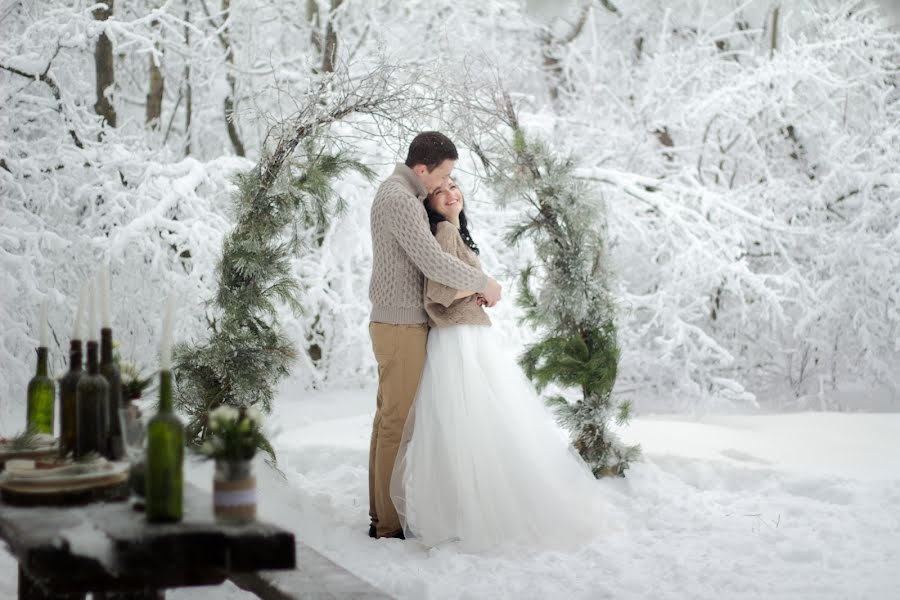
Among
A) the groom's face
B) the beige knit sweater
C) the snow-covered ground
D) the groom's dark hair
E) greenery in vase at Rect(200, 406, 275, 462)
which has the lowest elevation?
the snow-covered ground

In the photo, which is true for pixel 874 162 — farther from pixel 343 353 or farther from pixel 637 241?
pixel 343 353

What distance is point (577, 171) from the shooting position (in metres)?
8.37

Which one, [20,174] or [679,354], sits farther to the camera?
[679,354]

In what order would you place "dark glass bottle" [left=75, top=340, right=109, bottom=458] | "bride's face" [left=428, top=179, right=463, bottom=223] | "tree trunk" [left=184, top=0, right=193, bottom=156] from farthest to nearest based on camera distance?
"tree trunk" [left=184, top=0, right=193, bottom=156]
"bride's face" [left=428, top=179, right=463, bottom=223]
"dark glass bottle" [left=75, top=340, right=109, bottom=458]

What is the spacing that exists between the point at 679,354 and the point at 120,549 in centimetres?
775

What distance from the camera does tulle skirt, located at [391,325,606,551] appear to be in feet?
13.5

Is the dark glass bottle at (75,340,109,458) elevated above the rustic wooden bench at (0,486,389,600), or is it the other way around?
the dark glass bottle at (75,340,109,458)

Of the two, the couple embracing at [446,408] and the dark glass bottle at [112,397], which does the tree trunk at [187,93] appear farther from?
the dark glass bottle at [112,397]

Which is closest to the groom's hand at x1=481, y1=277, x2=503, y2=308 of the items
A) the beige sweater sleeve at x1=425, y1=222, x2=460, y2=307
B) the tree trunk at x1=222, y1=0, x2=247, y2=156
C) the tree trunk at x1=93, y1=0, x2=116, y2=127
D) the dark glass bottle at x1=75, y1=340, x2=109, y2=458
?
the beige sweater sleeve at x1=425, y1=222, x2=460, y2=307

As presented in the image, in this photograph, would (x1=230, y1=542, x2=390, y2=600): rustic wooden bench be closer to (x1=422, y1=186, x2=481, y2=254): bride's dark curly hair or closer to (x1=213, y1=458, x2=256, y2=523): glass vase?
(x1=213, y1=458, x2=256, y2=523): glass vase

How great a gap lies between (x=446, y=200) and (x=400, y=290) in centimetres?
48

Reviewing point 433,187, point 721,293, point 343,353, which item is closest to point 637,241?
point 721,293

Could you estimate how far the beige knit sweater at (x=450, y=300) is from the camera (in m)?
4.22

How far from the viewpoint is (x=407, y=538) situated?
14.0 ft
